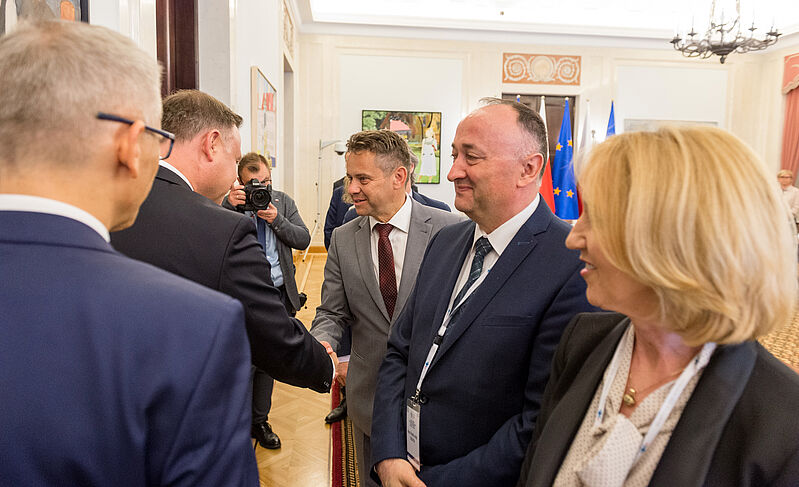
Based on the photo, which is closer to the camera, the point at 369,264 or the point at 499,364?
the point at 499,364

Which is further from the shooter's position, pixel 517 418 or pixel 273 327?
pixel 273 327

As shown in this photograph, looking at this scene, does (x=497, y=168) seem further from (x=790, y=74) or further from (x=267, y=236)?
(x=790, y=74)

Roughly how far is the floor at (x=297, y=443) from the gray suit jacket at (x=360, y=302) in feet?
3.32

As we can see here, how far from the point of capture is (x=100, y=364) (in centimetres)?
71

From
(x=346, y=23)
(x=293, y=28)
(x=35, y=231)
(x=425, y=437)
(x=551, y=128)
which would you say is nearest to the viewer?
(x=35, y=231)

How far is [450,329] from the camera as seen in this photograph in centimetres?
158

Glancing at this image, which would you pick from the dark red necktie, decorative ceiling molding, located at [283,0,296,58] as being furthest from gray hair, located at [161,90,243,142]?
decorative ceiling molding, located at [283,0,296,58]

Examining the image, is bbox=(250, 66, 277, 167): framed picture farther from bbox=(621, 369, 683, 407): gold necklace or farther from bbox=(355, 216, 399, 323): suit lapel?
bbox=(621, 369, 683, 407): gold necklace

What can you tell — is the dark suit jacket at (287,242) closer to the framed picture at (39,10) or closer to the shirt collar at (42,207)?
the framed picture at (39,10)

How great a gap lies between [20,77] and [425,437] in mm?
1308

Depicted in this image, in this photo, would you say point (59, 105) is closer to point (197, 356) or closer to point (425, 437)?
point (197, 356)

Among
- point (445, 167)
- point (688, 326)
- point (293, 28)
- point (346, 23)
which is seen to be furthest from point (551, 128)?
point (688, 326)

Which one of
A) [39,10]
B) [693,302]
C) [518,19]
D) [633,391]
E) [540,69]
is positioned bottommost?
[633,391]

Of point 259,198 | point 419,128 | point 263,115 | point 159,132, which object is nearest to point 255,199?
point 259,198
